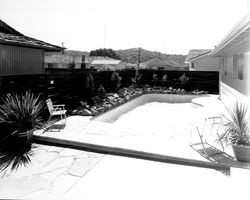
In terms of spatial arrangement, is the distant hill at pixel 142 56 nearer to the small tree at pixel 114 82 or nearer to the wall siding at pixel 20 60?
the small tree at pixel 114 82

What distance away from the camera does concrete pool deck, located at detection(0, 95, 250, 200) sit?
3910mm

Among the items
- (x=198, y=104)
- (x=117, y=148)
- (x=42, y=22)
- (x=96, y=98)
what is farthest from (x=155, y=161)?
(x=42, y=22)

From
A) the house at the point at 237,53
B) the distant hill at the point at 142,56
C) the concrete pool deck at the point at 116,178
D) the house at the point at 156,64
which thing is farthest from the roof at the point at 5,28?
the distant hill at the point at 142,56

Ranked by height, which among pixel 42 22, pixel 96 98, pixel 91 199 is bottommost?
pixel 91 199

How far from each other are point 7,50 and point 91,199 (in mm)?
8631

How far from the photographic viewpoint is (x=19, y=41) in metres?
9.91

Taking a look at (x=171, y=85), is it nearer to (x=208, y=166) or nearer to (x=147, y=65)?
(x=208, y=166)

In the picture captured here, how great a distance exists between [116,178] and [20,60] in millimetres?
8646

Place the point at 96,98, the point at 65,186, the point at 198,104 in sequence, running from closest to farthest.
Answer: the point at 65,186
the point at 96,98
the point at 198,104

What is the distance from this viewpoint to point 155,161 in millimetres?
5234

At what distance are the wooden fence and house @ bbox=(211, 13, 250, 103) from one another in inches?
81.4

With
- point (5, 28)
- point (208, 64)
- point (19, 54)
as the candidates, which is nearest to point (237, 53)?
point (19, 54)

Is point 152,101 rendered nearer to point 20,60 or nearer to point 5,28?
point 20,60

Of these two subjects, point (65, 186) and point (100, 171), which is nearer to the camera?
point (65, 186)
